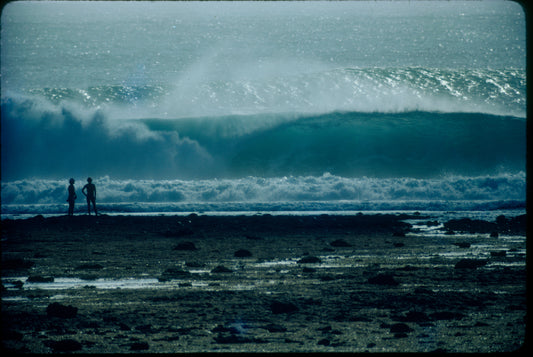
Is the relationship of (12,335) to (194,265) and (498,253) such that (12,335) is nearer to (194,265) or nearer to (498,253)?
(194,265)

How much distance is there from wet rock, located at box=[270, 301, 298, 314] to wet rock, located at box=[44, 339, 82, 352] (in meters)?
1.87

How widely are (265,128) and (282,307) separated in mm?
18486

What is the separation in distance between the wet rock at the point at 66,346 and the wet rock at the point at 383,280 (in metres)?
3.50

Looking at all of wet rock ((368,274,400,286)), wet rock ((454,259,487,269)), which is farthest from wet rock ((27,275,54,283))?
wet rock ((454,259,487,269))

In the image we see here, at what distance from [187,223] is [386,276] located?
20.4ft

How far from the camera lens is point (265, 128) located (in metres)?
24.7

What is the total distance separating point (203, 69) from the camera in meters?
35.0

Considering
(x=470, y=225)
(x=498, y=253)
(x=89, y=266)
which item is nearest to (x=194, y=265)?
(x=89, y=266)

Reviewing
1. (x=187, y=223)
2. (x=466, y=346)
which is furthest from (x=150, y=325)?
(x=187, y=223)

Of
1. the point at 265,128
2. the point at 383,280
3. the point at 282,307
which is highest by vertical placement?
the point at 265,128

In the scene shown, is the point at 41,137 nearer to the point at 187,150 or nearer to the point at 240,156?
the point at 187,150

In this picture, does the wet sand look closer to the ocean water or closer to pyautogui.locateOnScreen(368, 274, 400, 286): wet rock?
pyautogui.locateOnScreen(368, 274, 400, 286): wet rock

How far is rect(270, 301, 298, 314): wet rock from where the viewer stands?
6418 millimetres

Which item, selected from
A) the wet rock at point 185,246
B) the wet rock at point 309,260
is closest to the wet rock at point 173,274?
the wet rock at point 309,260
